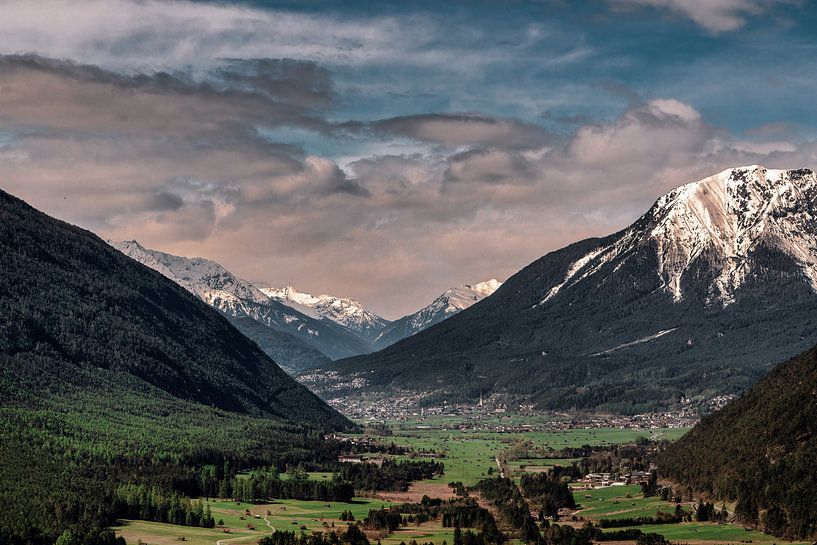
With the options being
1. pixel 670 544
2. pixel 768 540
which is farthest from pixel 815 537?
pixel 670 544

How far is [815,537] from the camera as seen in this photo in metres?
194

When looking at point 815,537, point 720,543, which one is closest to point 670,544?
point 720,543

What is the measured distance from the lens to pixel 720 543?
19850 cm

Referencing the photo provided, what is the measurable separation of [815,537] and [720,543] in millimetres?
14654

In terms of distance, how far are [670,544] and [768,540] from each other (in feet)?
52.0

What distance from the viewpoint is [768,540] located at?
19950 centimetres

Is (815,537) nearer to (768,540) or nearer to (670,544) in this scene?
(768,540)

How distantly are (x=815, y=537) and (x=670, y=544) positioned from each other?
22492mm

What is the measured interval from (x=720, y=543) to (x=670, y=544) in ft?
25.9

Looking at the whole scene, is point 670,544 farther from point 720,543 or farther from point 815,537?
point 815,537

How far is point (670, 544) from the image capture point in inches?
7859
